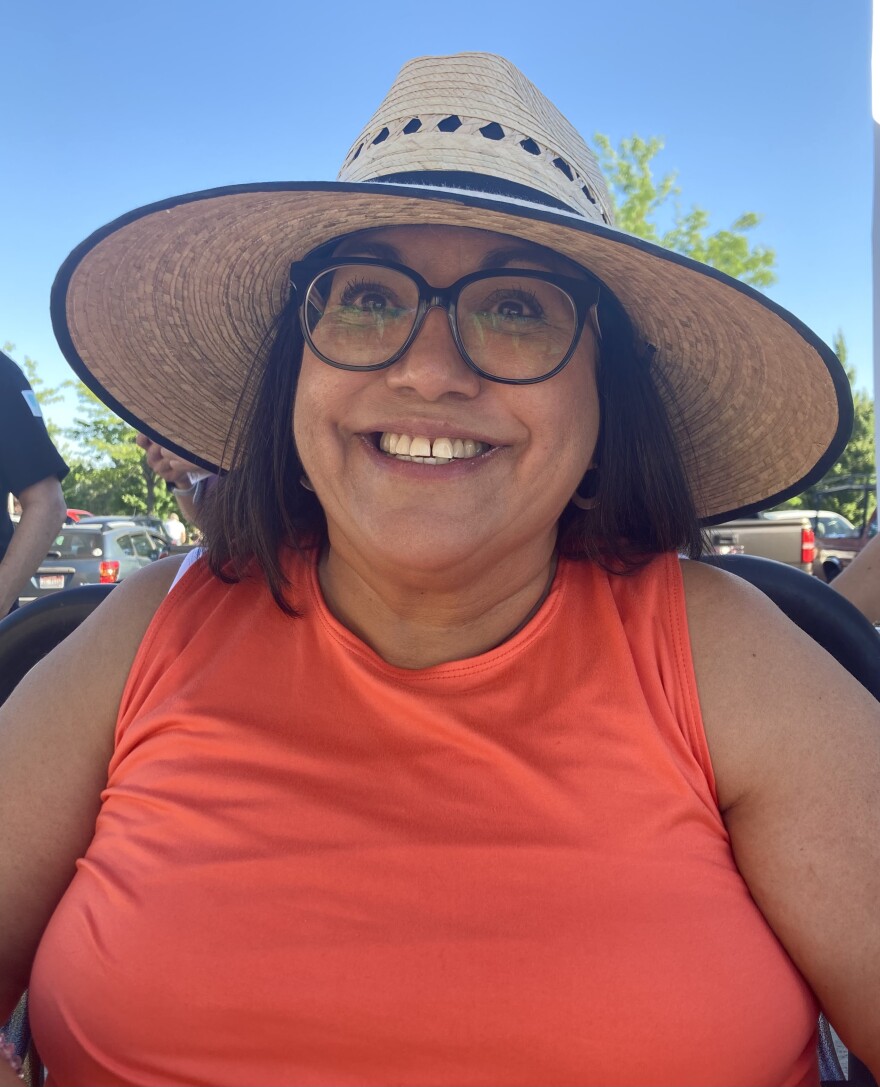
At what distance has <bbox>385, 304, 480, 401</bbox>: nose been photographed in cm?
148

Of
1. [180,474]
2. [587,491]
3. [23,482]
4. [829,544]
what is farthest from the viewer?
[829,544]

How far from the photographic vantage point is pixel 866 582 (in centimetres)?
211

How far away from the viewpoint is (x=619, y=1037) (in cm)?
121

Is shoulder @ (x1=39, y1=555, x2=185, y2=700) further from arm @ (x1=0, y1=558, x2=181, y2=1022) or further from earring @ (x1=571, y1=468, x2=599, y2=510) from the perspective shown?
earring @ (x1=571, y1=468, x2=599, y2=510)

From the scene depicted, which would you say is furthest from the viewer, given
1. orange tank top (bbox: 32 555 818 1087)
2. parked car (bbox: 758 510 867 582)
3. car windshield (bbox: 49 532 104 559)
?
parked car (bbox: 758 510 867 582)

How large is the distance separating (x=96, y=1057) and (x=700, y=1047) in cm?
83

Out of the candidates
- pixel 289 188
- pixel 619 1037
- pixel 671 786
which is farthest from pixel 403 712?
pixel 289 188

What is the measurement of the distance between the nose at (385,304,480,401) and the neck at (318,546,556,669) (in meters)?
0.30

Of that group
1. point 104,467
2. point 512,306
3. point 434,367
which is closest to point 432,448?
point 434,367

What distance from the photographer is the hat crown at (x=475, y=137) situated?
1.53 m

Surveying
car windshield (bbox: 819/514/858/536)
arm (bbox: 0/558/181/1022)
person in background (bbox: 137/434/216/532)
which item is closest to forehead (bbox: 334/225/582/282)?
arm (bbox: 0/558/181/1022)

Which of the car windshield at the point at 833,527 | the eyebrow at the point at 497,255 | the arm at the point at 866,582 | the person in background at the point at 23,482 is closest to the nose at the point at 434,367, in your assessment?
the eyebrow at the point at 497,255

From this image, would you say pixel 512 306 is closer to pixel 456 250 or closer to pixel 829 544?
pixel 456 250

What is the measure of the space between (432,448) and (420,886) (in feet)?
2.20
